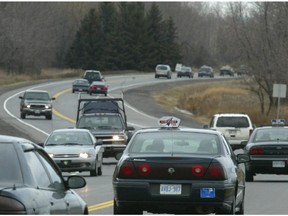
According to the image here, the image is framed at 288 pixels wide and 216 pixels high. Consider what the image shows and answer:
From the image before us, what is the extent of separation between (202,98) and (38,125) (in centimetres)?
2912

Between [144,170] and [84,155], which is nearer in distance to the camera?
[144,170]

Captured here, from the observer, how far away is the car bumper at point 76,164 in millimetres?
28156

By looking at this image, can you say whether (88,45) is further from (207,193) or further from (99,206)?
(207,193)

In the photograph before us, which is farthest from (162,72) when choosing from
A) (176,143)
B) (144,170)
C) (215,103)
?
(144,170)

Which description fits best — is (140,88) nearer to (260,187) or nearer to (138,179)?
(260,187)

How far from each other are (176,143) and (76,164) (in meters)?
13.9

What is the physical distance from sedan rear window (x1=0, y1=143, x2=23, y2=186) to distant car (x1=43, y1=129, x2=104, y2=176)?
63.3ft

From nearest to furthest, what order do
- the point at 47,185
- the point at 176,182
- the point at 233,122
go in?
the point at 47,185, the point at 176,182, the point at 233,122

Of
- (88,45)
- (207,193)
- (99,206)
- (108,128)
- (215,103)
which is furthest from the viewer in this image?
(88,45)

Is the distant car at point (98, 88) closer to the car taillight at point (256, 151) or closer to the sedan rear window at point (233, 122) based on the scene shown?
the sedan rear window at point (233, 122)

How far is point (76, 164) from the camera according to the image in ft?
92.8

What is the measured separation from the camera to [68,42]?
16062 centimetres

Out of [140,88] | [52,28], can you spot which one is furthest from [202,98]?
[52,28]

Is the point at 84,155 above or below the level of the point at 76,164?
above
